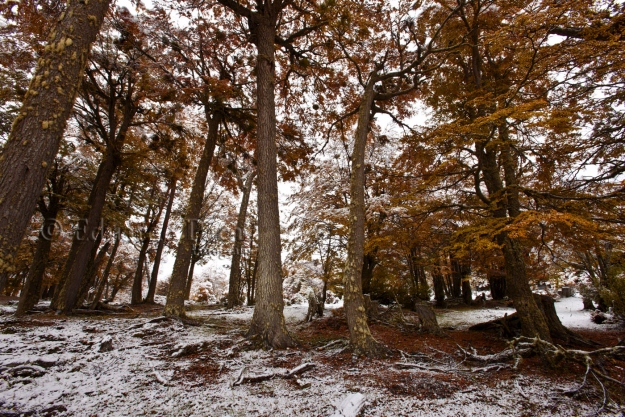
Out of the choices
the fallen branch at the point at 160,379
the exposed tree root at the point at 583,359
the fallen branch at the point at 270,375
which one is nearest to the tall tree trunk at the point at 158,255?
the fallen branch at the point at 160,379

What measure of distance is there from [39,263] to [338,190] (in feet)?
33.8

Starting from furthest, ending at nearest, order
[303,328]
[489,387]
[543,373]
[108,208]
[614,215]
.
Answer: [108,208], [303,328], [614,215], [543,373], [489,387]

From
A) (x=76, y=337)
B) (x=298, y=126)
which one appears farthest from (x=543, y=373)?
(x=298, y=126)

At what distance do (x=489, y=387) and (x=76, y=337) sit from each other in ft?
20.0

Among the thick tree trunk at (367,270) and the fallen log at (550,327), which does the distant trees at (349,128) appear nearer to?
the thick tree trunk at (367,270)

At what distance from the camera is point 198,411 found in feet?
7.54

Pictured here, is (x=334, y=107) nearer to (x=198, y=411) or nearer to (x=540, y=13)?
(x=540, y=13)

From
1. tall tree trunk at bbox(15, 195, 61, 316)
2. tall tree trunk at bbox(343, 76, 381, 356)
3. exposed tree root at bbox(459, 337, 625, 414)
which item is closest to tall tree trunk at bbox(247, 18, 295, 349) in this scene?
tall tree trunk at bbox(343, 76, 381, 356)

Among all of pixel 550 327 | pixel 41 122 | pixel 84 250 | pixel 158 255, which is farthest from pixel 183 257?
pixel 550 327

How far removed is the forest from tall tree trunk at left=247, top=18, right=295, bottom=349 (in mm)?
32

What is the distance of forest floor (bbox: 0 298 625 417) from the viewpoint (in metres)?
2.37

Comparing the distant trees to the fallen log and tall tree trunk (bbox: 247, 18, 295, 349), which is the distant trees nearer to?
tall tree trunk (bbox: 247, 18, 295, 349)

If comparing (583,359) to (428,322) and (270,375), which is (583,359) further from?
(270,375)

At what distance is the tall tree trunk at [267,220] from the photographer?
4.41 meters
